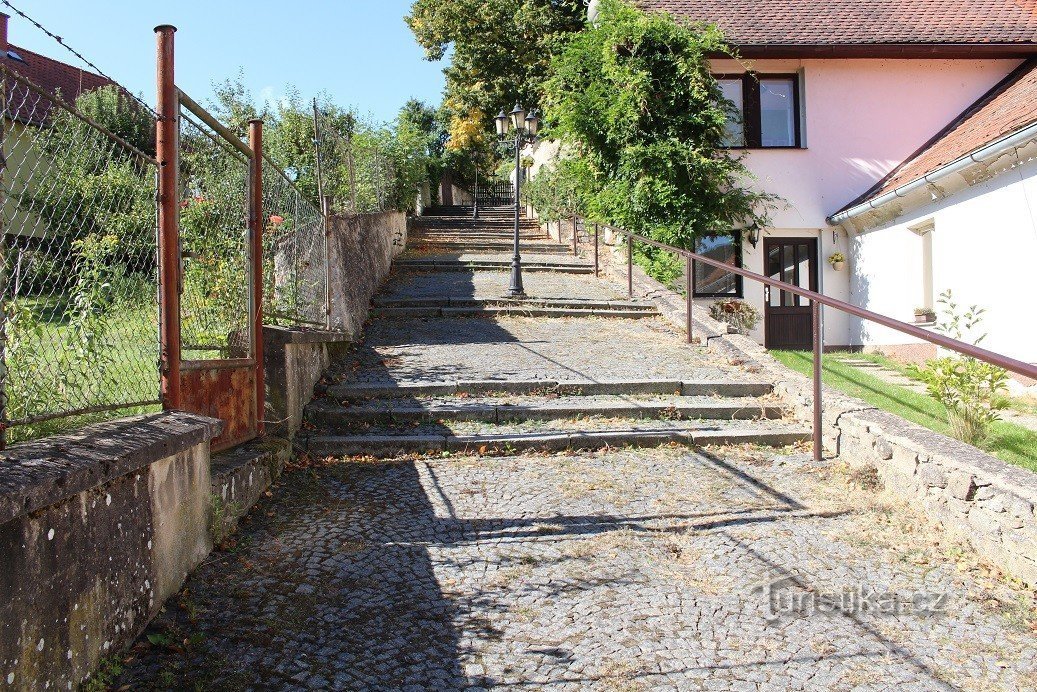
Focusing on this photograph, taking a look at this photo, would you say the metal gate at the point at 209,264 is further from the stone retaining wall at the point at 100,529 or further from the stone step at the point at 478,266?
the stone step at the point at 478,266

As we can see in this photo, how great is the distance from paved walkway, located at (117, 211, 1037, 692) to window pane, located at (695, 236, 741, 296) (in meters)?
8.83

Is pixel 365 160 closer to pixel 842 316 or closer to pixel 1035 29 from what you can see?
pixel 842 316

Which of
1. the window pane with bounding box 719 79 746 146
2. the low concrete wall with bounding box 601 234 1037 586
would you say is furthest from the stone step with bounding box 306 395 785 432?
the window pane with bounding box 719 79 746 146

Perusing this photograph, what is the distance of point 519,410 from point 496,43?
23.7 meters

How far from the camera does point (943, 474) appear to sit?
4090 millimetres

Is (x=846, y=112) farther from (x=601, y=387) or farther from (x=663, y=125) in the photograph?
(x=601, y=387)

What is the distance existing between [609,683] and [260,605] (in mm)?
1501

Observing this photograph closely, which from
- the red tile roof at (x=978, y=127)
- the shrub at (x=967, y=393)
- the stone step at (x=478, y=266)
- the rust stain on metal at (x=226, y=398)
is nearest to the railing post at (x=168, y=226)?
the rust stain on metal at (x=226, y=398)

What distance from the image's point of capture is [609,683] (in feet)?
8.80

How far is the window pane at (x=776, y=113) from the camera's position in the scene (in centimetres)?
1412

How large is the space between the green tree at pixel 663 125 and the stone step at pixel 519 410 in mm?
7279

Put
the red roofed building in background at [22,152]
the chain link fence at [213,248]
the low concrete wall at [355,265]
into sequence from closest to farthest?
the red roofed building in background at [22,152] < the chain link fence at [213,248] < the low concrete wall at [355,265]

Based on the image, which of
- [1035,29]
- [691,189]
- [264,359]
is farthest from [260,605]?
[1035,29]

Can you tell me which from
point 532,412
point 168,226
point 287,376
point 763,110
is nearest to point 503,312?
point 532,412
